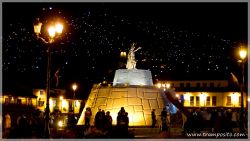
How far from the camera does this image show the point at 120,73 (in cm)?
3325

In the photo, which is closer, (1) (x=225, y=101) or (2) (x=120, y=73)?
(2) (x=120, y=73)

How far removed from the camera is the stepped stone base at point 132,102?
97.7 ft

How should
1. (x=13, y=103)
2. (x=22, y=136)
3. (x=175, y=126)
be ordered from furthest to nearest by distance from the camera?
(x=13, y=103), (x=175, y=126), (x=22, y=136)

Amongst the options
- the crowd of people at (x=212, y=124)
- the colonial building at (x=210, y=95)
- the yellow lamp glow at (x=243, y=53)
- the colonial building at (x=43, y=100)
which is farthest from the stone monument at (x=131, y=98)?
the colonial building at (x=210, y=95)

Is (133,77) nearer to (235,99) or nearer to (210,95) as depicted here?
(235,99)

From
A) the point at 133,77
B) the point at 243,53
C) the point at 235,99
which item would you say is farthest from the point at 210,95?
the point at 243,53

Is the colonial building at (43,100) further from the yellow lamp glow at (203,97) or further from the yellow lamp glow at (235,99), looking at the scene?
the yellow lamp glow at (235,99)

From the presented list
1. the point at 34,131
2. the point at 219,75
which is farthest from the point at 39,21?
the point at 219,75

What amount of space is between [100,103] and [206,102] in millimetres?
46507

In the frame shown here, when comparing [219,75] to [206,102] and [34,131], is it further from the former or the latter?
[34,131]

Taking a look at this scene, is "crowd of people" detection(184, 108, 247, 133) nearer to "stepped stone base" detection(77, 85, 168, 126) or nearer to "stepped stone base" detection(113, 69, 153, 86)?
"stepped stone base" detection(77, 85, 168, 126)

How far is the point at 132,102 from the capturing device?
30328 millimetres

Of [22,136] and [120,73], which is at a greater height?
[120,73]

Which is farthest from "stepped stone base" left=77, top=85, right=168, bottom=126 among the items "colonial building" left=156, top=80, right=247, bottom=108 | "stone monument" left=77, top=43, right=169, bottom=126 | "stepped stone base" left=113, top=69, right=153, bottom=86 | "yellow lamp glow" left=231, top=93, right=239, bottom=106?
"yellow lamp glow" left=231, top=93, right=239, bottom=106
